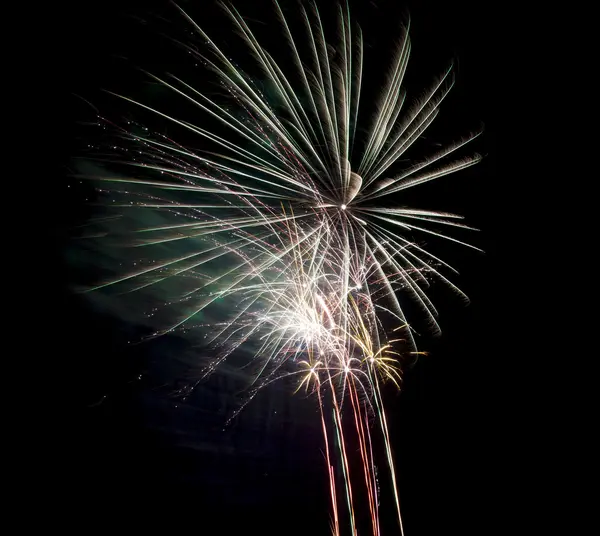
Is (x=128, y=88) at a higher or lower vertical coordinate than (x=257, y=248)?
higher

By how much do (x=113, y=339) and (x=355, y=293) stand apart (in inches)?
118

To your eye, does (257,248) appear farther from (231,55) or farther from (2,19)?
(2,19)

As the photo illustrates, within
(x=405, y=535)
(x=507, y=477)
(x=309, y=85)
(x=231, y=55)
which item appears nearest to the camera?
(x=231, y=55)

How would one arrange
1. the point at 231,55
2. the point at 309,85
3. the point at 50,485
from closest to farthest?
the point at 231,55 → the point at 309,85 → the point at 50,485

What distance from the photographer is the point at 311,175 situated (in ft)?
10.3

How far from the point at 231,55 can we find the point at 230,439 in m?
5.04

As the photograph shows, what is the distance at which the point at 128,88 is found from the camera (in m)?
2.74

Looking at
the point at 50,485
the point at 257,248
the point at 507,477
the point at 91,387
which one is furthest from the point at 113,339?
the point at 507,477

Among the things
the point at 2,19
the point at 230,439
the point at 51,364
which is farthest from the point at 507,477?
the point at 2,19

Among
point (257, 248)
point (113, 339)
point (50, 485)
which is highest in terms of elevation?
point (257, 248)

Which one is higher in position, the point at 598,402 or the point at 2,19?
the point at 2,19

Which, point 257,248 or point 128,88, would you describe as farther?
point 257,248

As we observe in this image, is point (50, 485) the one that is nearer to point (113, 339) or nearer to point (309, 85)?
point (113, 339)

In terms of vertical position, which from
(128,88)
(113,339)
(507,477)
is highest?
(128,88)
